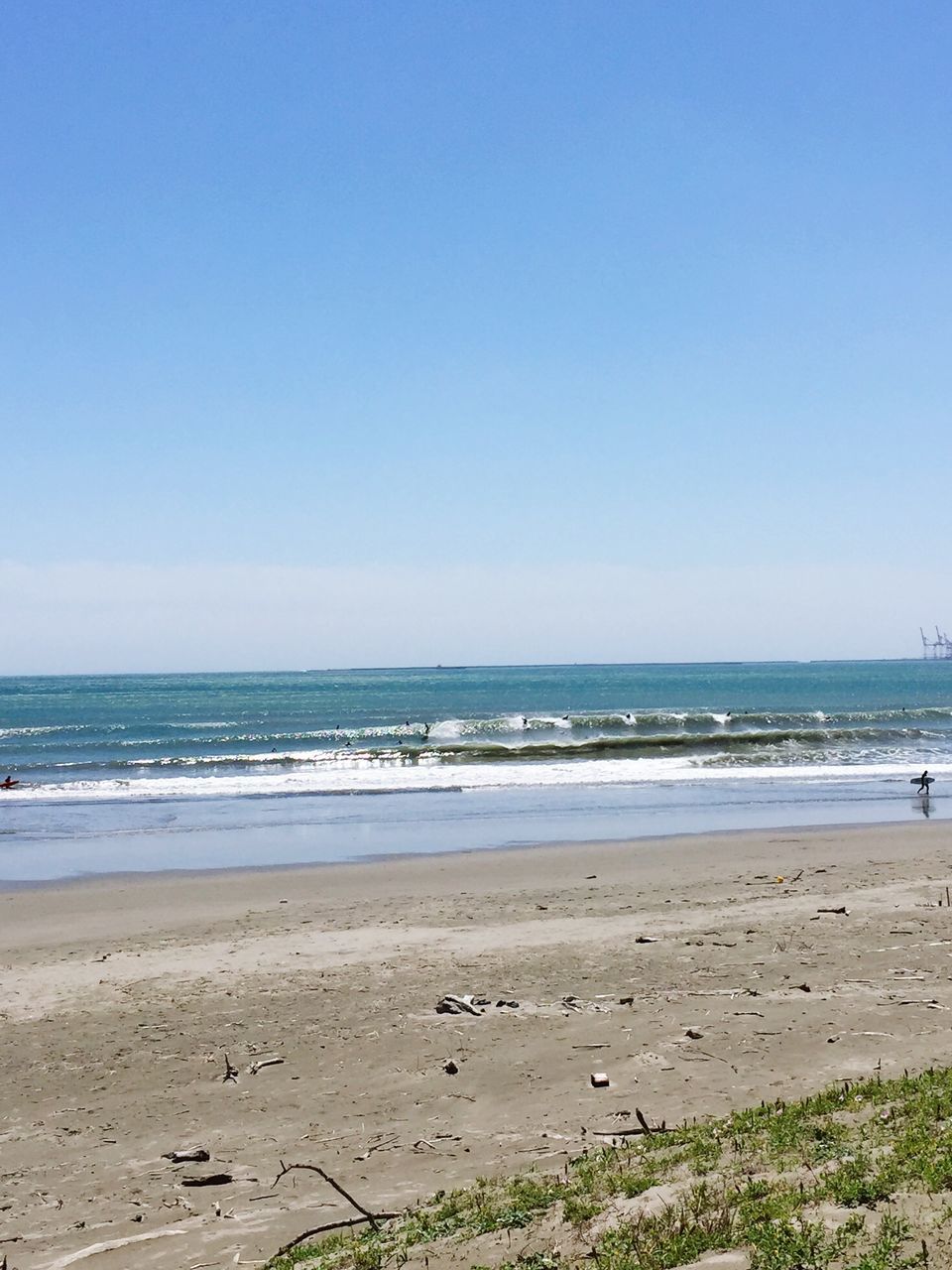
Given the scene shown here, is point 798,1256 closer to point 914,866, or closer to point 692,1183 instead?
point 692,1183

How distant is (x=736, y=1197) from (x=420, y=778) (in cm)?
3042

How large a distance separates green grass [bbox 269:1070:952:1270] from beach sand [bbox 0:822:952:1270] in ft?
2.22

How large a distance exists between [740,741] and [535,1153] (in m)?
41.4

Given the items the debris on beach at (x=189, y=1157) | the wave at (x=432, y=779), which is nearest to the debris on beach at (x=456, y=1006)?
the debris on beach at (x=189, y=1157)

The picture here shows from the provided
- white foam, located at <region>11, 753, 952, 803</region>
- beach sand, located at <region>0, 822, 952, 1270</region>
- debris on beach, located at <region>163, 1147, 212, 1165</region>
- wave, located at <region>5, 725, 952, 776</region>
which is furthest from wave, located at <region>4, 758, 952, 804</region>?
debris on beach, located at <region>163, 1147, 212, 1165</region>

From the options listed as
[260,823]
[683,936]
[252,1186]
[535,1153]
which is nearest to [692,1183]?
[535,1153]

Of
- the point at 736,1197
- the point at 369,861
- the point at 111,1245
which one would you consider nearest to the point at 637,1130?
the point at 736,1197

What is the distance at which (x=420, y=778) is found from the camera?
115 ft

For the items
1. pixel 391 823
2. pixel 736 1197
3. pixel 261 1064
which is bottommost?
pixel 391 823

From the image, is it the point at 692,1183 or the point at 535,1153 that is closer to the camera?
the point at 692,1183

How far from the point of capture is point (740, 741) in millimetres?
46250

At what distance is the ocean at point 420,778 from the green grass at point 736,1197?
1472cm

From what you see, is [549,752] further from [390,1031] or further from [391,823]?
[390,1031]

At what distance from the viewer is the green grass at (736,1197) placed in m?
4.46
